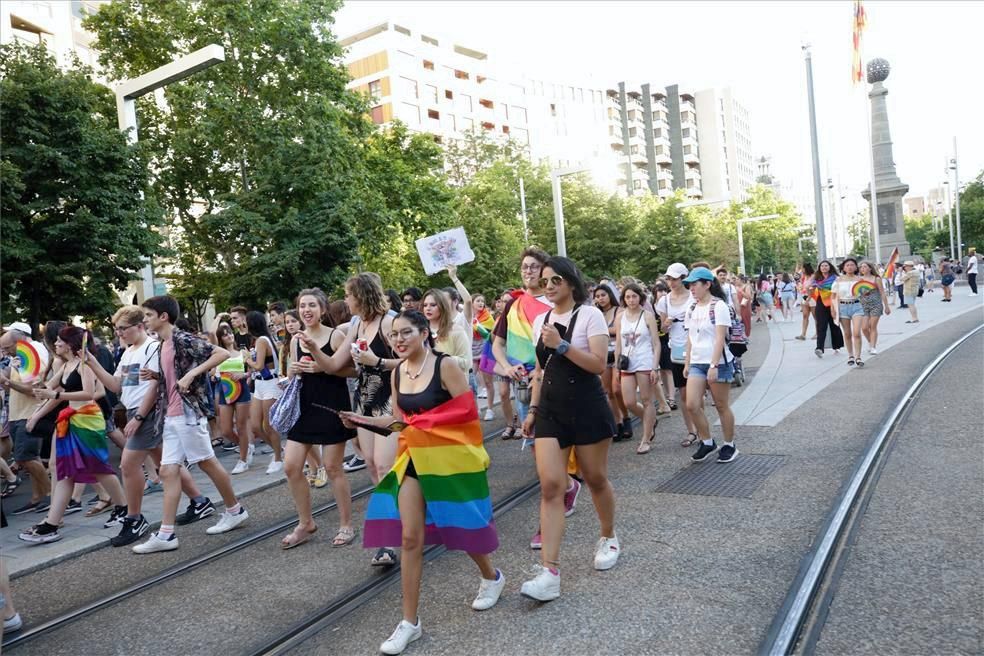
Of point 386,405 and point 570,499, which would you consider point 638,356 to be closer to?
point 570,499

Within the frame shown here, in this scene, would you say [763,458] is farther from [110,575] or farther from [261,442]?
[261,442]

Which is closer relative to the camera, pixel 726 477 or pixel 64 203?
pixel 726 477

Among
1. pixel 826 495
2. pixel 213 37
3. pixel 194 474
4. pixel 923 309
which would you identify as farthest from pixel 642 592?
pixel 923 309

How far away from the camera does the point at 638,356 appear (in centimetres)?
826

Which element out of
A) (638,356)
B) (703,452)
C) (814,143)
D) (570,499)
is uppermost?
(814,143)

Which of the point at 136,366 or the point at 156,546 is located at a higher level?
the point at 136,366

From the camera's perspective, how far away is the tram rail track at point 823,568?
12.1 ft

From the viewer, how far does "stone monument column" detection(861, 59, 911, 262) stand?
38.9 metres

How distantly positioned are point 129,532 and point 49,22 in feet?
164

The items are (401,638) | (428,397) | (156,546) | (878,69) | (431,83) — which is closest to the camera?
(401,638)

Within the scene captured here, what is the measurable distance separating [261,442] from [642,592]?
8163 millimetres

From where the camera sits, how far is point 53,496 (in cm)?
677

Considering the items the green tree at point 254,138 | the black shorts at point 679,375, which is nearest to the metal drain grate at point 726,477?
the black shorts at point 679,375

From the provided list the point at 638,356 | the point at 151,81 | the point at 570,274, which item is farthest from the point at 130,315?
the point at 151,81
